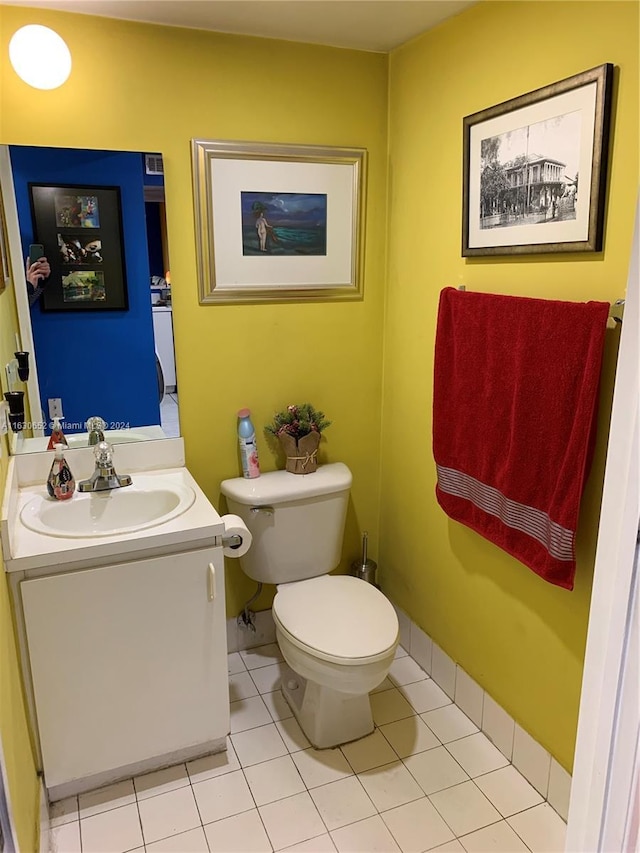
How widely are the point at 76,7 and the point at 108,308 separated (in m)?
0.81

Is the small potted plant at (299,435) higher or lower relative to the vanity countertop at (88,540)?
higher

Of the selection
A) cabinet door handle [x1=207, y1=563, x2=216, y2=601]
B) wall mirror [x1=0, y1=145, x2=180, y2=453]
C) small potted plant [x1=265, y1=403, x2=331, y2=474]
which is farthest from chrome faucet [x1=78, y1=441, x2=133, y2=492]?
small potted plant [x1=265, y1=403, x2=331, y2=474]

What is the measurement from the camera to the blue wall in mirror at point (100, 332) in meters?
1.81

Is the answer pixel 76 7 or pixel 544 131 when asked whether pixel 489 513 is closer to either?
pixel 544 131

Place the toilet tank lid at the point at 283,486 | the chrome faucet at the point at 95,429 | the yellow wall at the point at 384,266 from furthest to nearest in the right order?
1. the toilet tank lid at the point at 283,486
2. the chrome faucet at the point at 95,429
3. the yellow wall at the point at 384,266

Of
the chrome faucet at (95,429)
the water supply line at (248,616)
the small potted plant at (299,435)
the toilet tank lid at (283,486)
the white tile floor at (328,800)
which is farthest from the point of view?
the water supply line at (248,616)

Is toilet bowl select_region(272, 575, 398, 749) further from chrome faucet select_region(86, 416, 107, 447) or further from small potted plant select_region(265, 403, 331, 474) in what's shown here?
chrome faucet select_region(86, 416, 107, 447)

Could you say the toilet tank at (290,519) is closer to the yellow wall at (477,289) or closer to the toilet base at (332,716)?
the yellow wall at (477,289)

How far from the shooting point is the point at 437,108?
1.90 meters

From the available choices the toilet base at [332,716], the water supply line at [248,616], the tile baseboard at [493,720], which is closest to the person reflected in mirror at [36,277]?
the water supply line at [248,616]

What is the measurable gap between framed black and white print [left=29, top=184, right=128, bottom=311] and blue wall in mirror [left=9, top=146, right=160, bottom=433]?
0.02 metres

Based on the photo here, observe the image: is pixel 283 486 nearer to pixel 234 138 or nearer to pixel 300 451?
pixel 300 451

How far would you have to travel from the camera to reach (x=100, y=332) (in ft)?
6.41

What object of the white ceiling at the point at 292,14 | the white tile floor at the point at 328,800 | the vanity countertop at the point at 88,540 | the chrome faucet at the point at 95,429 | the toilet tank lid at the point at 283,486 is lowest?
the white tile floor at the point at 328,800
